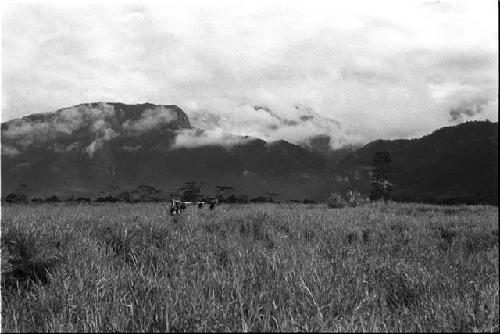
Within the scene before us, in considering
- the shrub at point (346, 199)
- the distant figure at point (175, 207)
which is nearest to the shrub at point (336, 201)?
the shrub at point (346, 199)

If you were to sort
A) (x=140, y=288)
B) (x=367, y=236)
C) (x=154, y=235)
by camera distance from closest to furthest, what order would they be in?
(x=140, y=288)
(x=154, y=235)
(x=367, y=236)

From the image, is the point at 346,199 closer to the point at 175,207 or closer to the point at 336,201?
the point at 336,201

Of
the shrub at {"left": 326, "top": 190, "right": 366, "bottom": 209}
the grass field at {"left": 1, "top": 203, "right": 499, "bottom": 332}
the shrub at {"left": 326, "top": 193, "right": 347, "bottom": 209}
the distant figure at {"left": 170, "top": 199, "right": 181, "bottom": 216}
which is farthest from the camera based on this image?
the shrub at {"left": 326, "top": 190, "right": 366, "bottom": 209}

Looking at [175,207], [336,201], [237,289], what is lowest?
[336,201]

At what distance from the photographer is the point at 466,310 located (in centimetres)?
327

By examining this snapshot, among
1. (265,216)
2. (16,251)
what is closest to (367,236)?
(265,216)

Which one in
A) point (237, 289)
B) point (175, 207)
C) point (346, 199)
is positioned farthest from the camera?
point (346, 199)

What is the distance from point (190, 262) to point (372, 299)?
2.36 m

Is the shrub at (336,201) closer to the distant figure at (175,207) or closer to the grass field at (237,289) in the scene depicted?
the distant figure at (175,207)

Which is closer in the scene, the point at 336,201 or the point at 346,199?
the point at 336,201


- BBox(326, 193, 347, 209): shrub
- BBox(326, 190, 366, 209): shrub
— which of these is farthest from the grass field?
BBox(326, 190, 366, 209): shrub

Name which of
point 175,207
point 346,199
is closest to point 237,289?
point 175,207

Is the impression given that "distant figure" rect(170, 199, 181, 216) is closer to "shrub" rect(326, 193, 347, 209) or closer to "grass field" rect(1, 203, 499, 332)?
"grass field" rect(1, 203, 499, 332)

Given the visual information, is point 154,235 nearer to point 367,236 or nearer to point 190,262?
point 190,262
